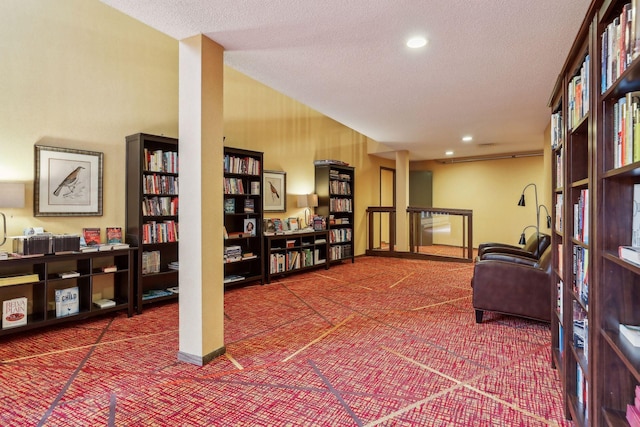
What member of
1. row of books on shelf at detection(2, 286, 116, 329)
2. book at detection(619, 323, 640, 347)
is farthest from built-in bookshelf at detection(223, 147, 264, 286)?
book at detection(619, 323, 640, 347)

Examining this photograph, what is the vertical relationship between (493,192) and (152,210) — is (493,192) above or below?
above

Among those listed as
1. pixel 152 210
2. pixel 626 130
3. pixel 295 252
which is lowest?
pixel 295 252

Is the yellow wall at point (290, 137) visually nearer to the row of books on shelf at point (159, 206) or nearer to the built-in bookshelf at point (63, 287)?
the row of books on shelf at point (159, 206)

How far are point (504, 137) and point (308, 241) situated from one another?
4.36m

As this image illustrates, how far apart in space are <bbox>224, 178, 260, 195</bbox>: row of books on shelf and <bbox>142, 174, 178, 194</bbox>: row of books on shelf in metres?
0.85

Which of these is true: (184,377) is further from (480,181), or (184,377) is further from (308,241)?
(480,181)

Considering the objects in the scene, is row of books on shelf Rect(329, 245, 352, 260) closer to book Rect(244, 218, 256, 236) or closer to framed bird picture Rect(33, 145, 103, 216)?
book Rect(244, 218, 256, 236)

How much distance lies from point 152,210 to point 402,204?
19.4 feet

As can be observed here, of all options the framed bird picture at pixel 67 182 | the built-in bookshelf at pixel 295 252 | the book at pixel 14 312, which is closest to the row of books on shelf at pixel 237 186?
the built-in bookshelf at pixel 295 252

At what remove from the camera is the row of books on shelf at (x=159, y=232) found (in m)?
4.26

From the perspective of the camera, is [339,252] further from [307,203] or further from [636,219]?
[636,219]

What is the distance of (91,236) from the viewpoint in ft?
13.1

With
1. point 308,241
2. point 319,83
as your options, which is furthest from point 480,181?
point 319,83

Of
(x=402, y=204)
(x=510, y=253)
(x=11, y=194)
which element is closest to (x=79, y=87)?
(x=11, y=194)
